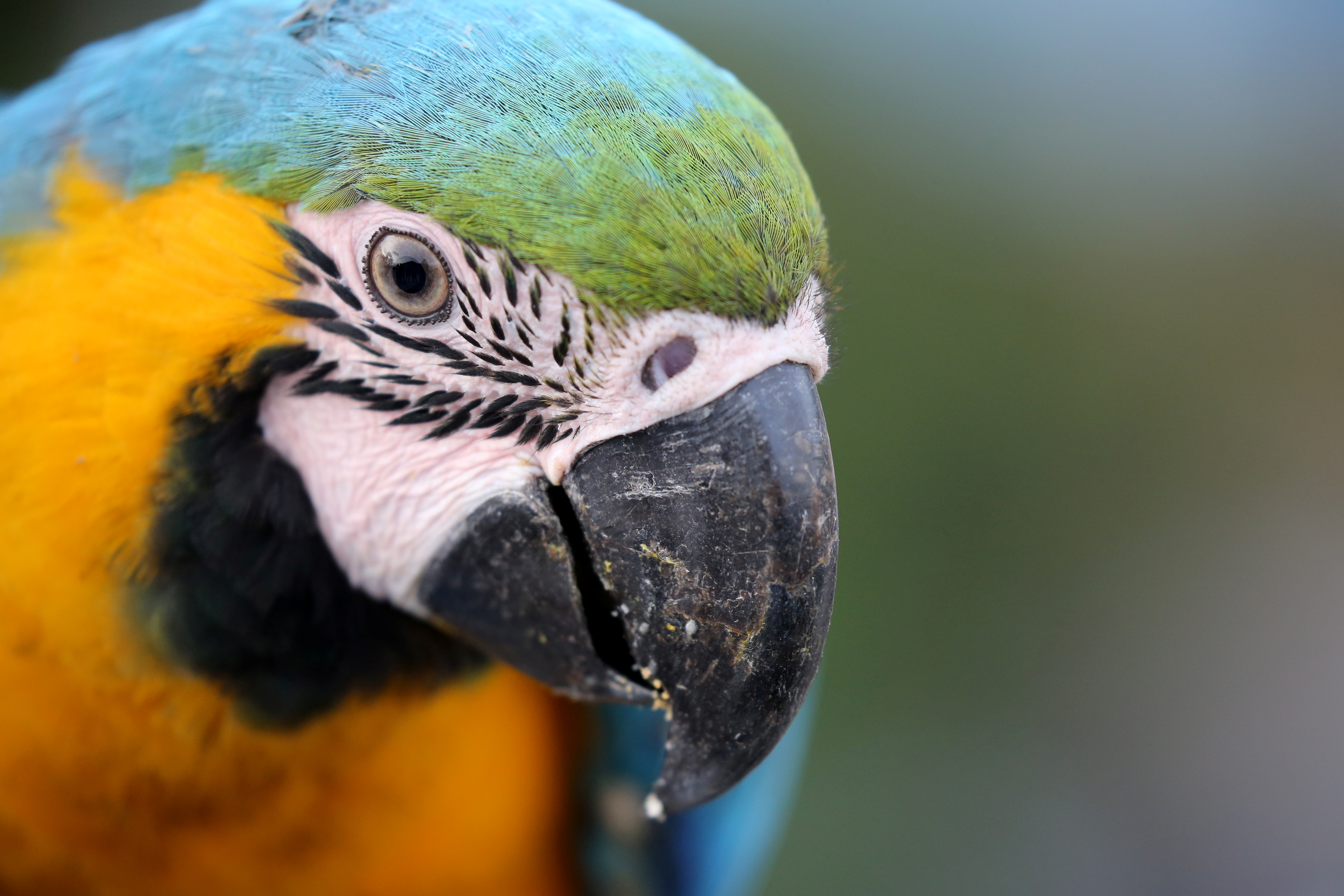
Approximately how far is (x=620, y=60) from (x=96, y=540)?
0.68 metres

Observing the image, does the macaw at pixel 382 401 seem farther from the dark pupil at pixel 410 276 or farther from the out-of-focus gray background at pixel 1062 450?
the out-of-focus gray background at pixel 1062 450

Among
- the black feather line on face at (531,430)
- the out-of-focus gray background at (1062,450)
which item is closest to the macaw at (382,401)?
the black feather line on face at (531,430)

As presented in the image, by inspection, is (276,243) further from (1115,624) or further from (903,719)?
(1115,624)

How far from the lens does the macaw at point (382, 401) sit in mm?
799

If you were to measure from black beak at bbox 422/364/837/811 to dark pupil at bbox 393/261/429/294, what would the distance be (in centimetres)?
20

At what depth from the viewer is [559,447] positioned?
840 mm

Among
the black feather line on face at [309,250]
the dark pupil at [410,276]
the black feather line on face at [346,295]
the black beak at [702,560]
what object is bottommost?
the black beak at [702,560]

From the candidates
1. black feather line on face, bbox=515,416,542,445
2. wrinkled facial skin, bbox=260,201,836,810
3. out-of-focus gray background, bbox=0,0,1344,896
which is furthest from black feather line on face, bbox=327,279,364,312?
out-of-focus gray background, bbox=0,0,1344,896

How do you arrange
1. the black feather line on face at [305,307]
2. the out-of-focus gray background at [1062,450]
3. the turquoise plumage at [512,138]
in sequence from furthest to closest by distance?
the out-of-focus gray background at [1062,450] < the black feather line on face at [305,307] < the turquoise plumage at [512,138]

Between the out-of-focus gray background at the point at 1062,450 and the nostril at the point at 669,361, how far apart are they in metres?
2.81

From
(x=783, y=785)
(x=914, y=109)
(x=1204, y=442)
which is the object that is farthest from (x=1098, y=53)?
(x=783, y=785)

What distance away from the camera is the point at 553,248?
78cm

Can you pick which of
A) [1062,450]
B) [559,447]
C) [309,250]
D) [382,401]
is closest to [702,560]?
[559,447]

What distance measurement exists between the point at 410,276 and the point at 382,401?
0.42 feet
